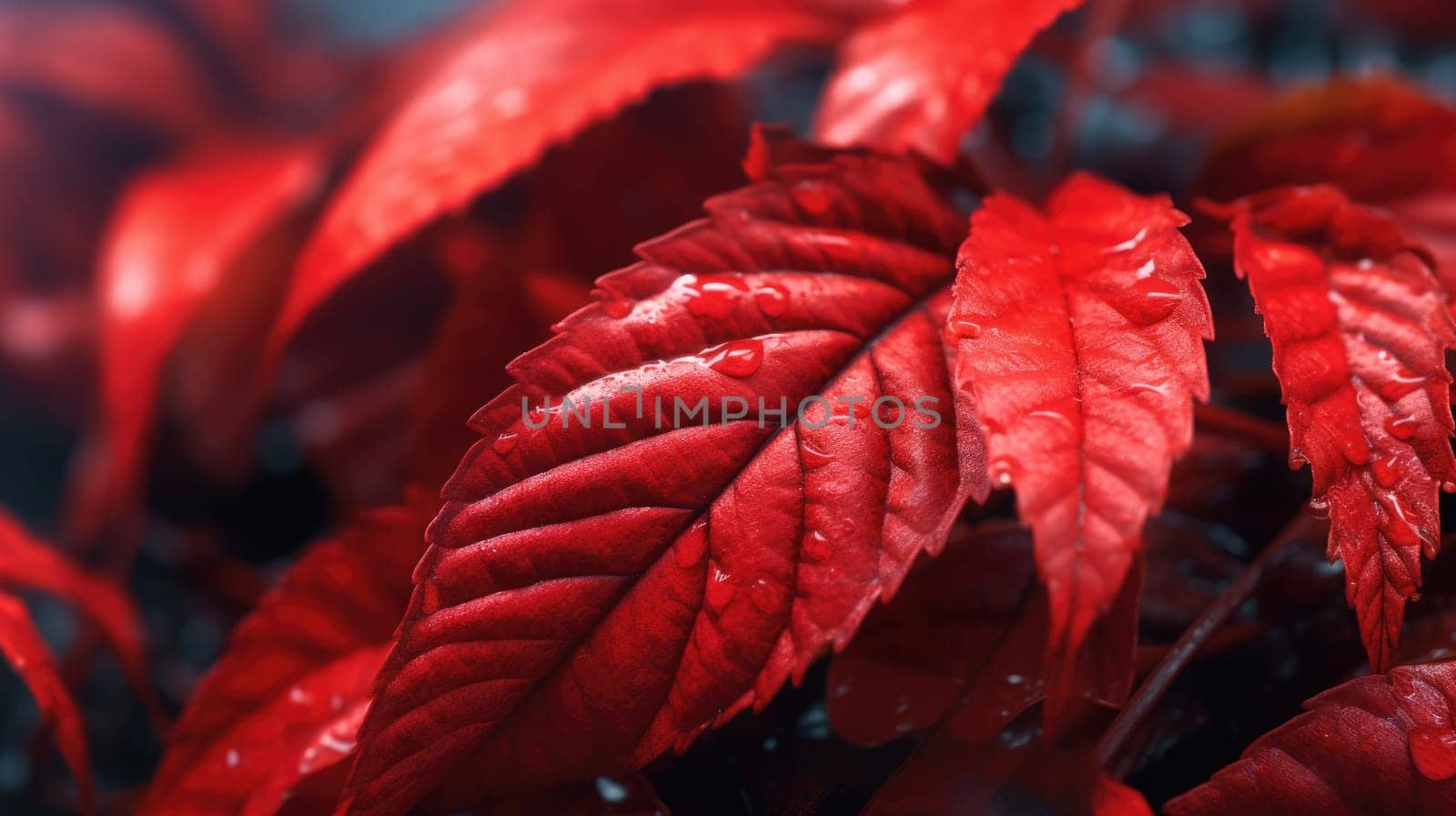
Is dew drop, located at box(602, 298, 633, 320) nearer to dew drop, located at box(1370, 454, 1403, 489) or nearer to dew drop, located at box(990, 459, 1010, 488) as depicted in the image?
dew drop, located at box(990, 459, 1010, 488)

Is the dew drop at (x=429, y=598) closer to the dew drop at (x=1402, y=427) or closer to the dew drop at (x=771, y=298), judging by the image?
the dew drop at (x=771, y=298)

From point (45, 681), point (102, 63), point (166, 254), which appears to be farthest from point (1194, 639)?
point (102, 63)

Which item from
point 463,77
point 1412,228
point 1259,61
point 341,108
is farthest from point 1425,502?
point 341,108

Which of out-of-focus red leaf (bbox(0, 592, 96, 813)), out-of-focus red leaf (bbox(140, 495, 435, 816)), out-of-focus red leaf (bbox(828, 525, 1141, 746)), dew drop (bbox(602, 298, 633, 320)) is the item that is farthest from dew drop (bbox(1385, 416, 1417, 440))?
out-of-focus red leaf (bbox(0, 592, 96, 813))

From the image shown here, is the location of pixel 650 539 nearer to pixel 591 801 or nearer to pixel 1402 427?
pixel 591 801

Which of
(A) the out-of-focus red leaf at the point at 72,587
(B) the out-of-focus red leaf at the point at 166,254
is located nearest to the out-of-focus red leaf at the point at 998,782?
(A) the out-of-focus red leaf at the point at 72,587
